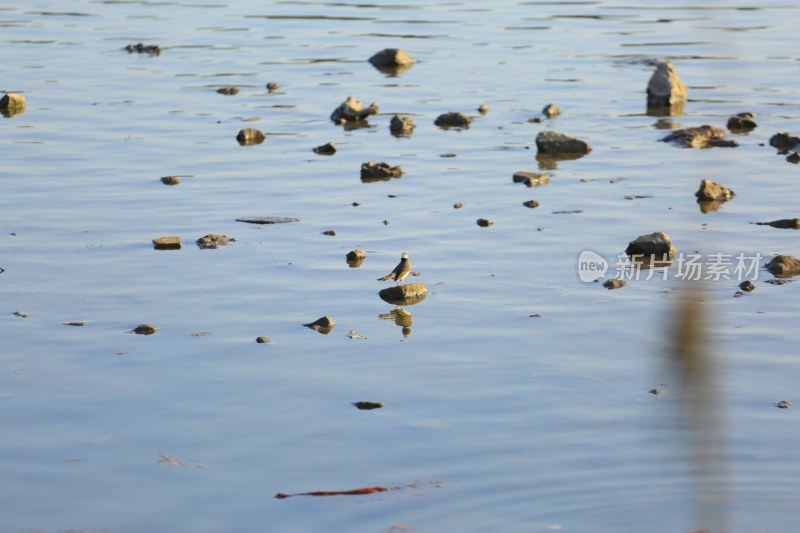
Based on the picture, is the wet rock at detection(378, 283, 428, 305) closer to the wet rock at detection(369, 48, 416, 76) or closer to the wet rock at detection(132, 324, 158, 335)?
the wet rock at detection(132, 324, 158, 335)

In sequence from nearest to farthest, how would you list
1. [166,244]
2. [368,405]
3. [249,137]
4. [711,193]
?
[368,405] < [166,244] < [711,193] < [249,137]

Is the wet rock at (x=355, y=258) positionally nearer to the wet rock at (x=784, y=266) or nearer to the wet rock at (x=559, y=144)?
the wet rock at (x=784, y=266)

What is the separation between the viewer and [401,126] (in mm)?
14430

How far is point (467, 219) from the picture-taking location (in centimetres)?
1075

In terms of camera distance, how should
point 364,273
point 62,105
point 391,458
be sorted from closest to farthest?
point 391,458, point 364,273, point 62,105

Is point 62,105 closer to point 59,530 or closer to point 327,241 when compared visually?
point 327,241

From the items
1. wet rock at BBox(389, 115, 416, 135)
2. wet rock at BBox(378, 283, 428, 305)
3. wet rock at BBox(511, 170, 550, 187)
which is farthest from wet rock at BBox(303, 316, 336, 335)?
wet rock at BBox(389, 115, 416, 135)

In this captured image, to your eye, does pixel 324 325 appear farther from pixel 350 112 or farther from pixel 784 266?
pixel 350 112

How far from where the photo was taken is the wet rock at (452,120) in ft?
48.7

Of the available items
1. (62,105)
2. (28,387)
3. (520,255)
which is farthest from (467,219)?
(62,105)

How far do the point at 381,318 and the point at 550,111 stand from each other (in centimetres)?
749

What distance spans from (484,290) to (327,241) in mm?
1721

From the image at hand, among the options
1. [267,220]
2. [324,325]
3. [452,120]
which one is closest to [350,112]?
[452,120]

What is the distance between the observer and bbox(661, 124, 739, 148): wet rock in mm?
13516
